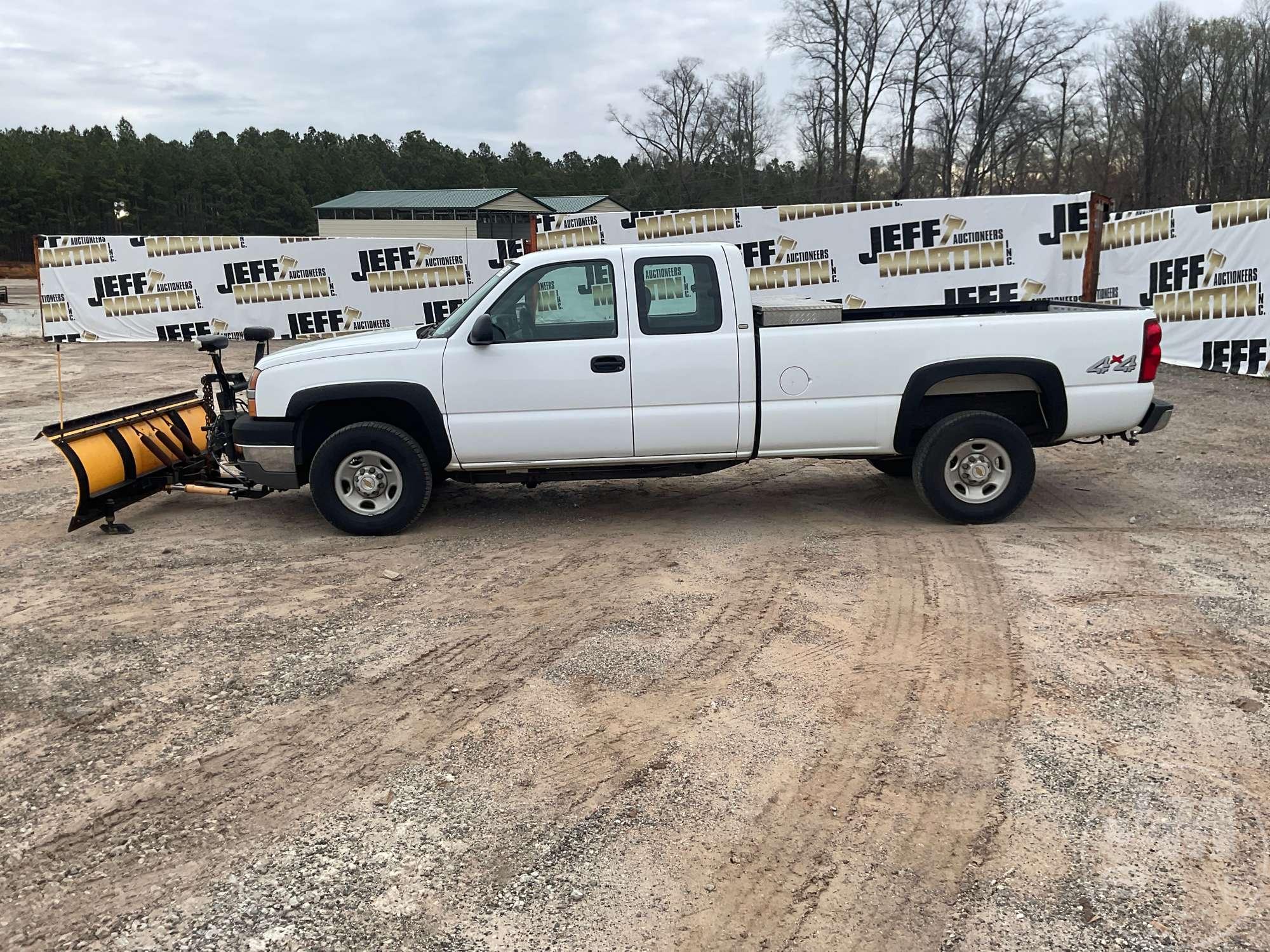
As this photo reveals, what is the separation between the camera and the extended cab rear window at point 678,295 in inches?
265

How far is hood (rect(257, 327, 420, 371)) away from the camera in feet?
22.2

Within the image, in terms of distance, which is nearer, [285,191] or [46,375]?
[46,375]

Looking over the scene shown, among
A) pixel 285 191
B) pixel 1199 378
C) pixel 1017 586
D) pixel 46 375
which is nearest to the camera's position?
pixel 1017 586

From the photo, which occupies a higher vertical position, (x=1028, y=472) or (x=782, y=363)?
(x=782, y=363)

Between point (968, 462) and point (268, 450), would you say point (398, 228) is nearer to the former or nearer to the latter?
point (268, 450)

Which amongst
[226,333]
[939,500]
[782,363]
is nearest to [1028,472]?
[939,500]

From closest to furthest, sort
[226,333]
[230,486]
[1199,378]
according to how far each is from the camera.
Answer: [230,486] → [1199,378] → [226,333]

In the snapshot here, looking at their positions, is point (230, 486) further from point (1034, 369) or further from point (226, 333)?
point (226, 333)

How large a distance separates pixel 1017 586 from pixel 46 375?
52.2 feet

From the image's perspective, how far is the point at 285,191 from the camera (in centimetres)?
9931

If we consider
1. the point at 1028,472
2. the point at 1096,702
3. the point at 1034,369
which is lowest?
the point at 1096,702

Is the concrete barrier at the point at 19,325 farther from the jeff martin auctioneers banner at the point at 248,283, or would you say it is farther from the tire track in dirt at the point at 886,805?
the tire track in dirt at the point at 886,805

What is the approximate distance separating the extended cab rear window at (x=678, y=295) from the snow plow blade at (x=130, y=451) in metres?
3.77

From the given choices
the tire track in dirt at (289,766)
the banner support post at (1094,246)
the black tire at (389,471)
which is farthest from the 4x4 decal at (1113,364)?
the banner support post at (1094,246)
